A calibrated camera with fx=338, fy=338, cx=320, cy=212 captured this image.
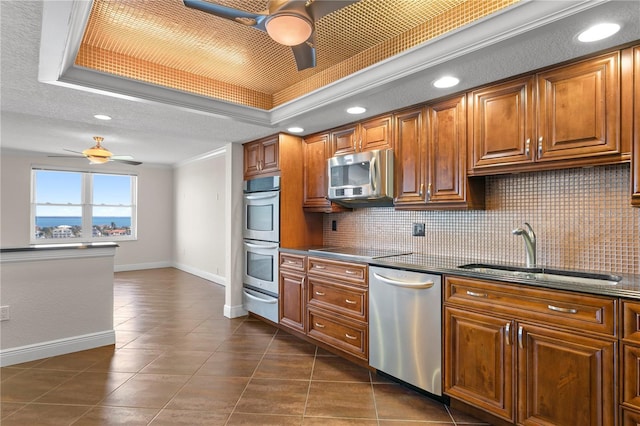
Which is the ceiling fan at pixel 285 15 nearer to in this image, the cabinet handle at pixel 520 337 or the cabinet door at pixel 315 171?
the cabinet handle at pixel 520 337

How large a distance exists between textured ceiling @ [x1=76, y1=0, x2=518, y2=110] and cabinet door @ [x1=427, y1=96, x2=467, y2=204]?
0.57m

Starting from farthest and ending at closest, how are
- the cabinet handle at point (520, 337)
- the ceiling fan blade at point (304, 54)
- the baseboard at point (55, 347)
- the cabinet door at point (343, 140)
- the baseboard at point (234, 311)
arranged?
the baseboard at point (234, 311)
the cabinet door at point (343, 140)
the baseboard at point (55, 347)
the cabinet handle at point (520, 337)
the ceiling fan blade at point (304, 54)

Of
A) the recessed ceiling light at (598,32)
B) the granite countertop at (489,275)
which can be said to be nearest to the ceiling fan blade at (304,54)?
the recessed ceiling light at (598,32)

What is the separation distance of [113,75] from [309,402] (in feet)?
8.94

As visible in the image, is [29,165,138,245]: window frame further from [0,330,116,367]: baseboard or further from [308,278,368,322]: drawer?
[308,278,368,322]: drawer

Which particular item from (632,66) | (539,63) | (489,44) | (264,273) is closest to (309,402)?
(264,273)

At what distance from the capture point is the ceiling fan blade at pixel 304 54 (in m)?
1.78

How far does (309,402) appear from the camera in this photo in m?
2.33

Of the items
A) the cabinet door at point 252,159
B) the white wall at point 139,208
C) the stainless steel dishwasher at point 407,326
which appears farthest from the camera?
the white wall at point 139,208

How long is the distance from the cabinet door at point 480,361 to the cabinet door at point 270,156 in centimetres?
243

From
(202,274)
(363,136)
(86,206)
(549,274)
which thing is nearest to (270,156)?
(363,136)

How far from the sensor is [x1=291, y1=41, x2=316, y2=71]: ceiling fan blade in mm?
1781

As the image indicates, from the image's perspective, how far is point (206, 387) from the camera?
2518 mm

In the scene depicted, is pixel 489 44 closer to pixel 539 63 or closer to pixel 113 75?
pixel 539 63
